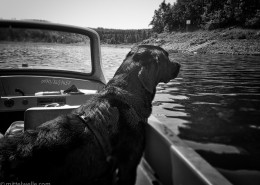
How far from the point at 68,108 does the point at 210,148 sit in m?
2.60

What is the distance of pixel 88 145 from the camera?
2334 millimetres

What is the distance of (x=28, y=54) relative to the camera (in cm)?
536

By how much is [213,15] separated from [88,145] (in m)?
58.7

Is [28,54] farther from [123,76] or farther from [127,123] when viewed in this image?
[127,123]

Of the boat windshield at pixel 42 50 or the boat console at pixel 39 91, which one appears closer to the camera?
the boat console at pixel 39 91

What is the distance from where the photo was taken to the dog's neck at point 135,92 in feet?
10.5

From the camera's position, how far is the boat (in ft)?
6.88

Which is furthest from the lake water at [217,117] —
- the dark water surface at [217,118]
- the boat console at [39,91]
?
the boat console at [39,91]

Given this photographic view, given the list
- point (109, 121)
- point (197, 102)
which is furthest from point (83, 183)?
point (197, 102)

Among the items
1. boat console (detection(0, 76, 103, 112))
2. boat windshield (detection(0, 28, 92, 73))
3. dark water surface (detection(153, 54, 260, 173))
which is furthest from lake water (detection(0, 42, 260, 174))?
boat console (detection(0, 76, 103, 112))

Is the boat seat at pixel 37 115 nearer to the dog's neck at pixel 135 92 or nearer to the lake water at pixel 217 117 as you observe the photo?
the dog's neck at pixel 135 92

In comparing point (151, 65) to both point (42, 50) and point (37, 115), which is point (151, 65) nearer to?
point (37, 115)

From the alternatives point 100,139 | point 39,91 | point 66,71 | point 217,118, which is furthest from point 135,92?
point 217,118

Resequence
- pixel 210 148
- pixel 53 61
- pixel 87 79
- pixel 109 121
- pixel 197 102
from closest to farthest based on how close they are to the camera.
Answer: pixel 109 121 → pixel 210 148 → pixel 87 79 → pixel 53 61 → pixel 197 102
